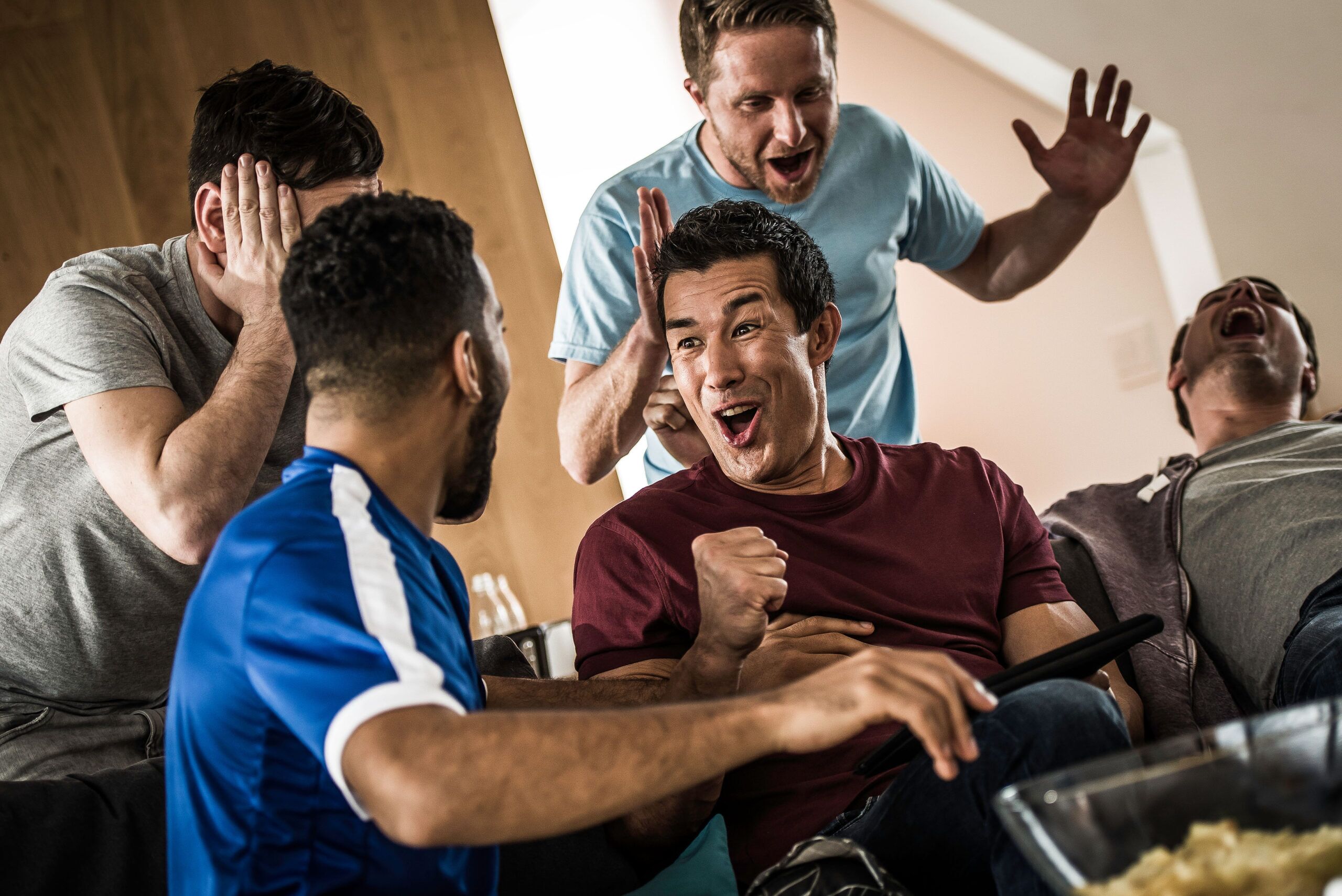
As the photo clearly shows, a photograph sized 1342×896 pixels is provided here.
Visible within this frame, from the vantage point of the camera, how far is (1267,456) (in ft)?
7.49

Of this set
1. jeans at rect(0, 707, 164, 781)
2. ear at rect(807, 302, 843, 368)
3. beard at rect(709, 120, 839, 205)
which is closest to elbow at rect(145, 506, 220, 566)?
jeans at rect(0, 707, 164, 781)

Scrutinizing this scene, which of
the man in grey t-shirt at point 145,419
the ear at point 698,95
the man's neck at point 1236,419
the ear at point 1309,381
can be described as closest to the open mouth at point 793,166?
the ear at point 698,95

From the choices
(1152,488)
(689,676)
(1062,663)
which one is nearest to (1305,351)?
(1152,488)

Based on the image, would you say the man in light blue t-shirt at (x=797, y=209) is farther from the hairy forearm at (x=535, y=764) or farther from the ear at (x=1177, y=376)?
the hairy forearm at (x=535, y=764)

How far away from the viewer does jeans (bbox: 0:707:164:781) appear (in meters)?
1.44

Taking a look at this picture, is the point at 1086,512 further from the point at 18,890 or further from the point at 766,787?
the point at 18,890

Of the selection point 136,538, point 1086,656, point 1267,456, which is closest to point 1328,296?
point 1267,456

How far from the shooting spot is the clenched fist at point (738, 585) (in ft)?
4.16

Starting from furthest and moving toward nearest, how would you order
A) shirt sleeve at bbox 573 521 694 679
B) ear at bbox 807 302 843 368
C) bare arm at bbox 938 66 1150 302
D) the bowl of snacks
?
1. bare arm at bbox 938 66 1150 302
2. ear at bbox 807 302 843 368
3. shirt sleeve at bbox 573 521 694 679
4. the bowl of snacks

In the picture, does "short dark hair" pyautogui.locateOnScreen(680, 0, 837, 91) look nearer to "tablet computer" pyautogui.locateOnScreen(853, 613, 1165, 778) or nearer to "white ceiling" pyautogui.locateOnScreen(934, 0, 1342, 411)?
"tablet computer" pyautogui.locateOnScreen(853, 613, 1165, 778)

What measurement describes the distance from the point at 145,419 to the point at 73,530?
0.67 feet

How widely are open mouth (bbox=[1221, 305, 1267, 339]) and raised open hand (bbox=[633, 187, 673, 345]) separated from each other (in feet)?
4.80

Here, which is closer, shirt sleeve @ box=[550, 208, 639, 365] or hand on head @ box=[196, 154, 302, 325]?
hand on head @ box=[196, 154, 302, 325]

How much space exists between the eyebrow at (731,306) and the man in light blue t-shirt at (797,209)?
88 mm
